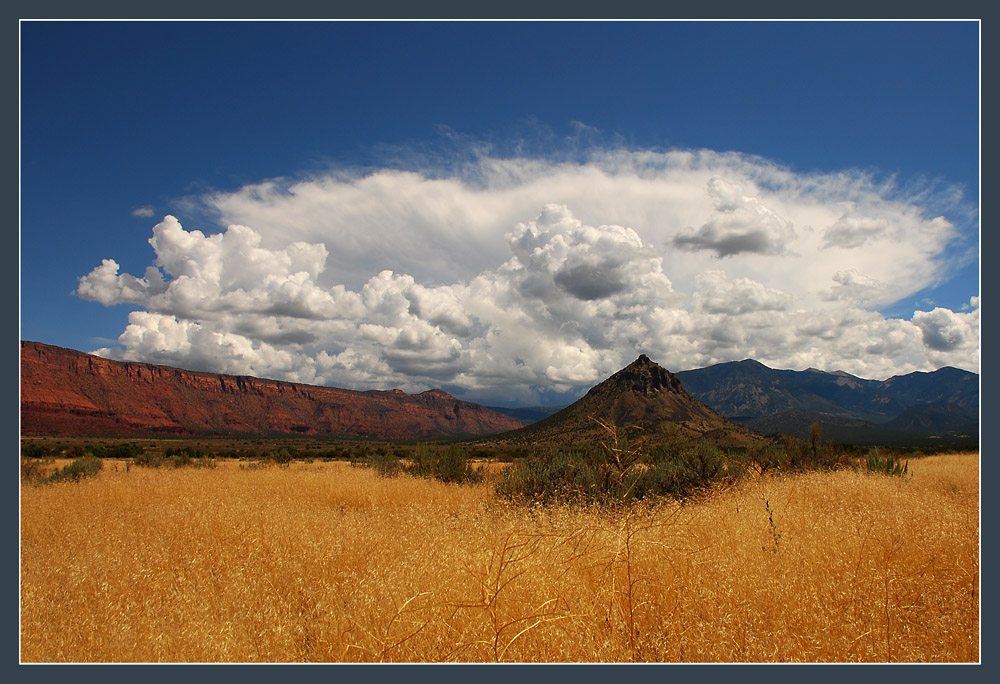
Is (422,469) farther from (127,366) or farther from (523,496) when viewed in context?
(127,366)

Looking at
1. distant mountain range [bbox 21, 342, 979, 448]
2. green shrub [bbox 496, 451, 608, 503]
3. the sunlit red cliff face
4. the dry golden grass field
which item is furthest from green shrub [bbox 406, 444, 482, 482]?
the sunlit red cliff face

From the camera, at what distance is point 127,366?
141 meters

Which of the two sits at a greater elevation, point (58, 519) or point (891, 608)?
point (891, 608)

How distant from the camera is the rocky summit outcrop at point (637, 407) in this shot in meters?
74.9

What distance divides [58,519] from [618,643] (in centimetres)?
914

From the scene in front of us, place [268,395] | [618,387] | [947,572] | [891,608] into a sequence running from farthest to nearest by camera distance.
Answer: [268,395] < [618,387] < [947,572] < [891,608]

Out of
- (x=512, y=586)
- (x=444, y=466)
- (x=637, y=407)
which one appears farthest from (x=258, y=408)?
(x=512, y=586)

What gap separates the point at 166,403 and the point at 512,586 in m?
168

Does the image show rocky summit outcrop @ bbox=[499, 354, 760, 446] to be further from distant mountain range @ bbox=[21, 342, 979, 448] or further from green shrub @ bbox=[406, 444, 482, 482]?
green shrub @ bbox=[406, 444, 482, 482]

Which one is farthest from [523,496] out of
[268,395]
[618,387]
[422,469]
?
[268,395]

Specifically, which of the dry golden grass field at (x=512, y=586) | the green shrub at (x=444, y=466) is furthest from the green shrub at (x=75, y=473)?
the green shrub at (x=444, y=466)

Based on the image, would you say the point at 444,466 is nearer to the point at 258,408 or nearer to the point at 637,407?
the point at 637,407

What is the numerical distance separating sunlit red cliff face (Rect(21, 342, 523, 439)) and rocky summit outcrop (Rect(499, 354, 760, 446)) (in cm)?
8015

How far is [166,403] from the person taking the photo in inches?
5546
